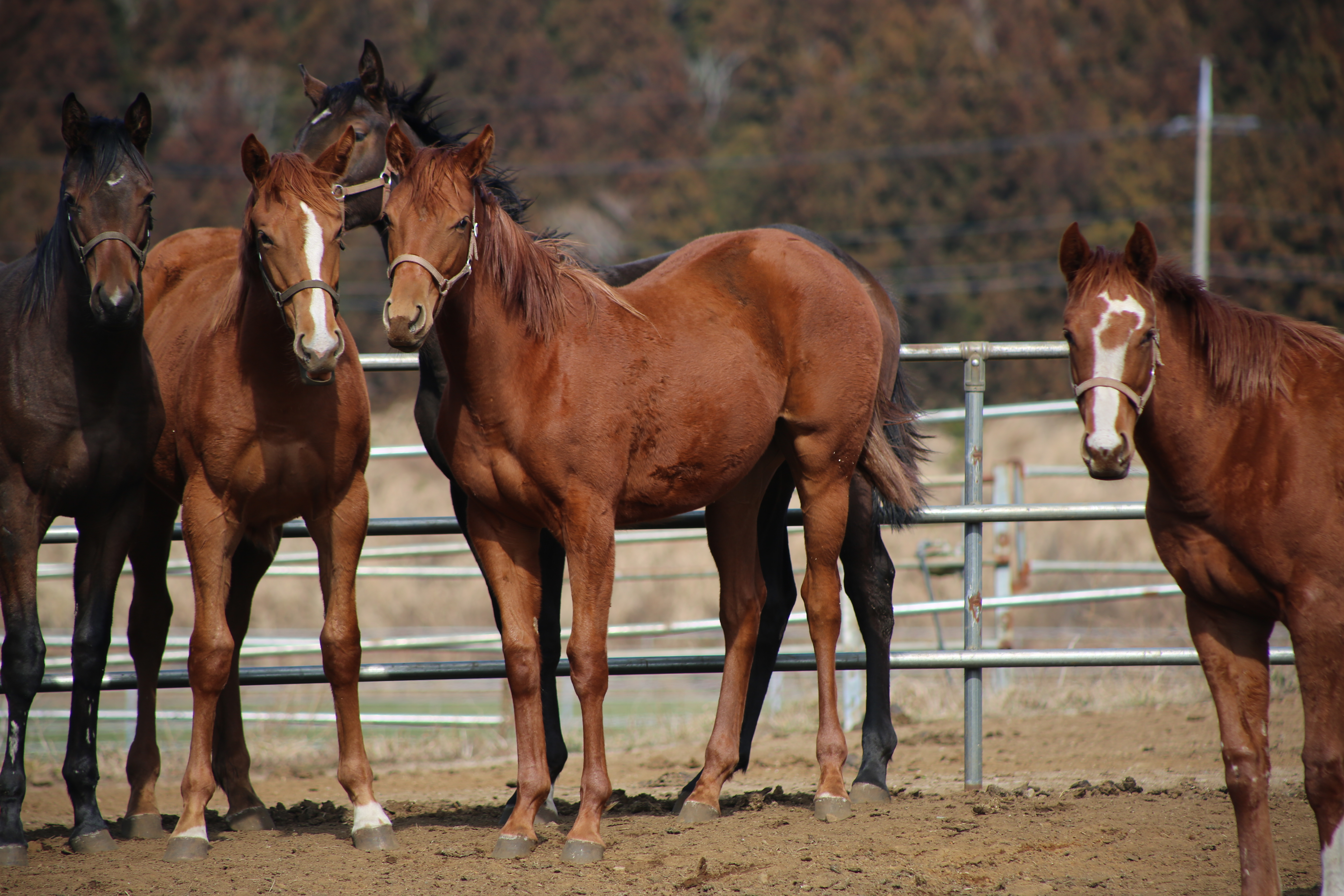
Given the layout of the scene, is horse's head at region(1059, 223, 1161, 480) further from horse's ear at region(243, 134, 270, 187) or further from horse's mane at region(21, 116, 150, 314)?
horse's mane at region(21, 116, 150, 314)

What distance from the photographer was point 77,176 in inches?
153

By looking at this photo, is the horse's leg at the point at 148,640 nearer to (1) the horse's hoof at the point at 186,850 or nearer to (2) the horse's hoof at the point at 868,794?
(1) the horse's hoof at the point at 186,850

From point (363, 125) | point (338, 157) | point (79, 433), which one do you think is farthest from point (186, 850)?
point (363, 125)

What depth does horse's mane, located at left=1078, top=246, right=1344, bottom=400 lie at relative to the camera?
335 cm

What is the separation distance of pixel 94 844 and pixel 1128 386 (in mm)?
3527

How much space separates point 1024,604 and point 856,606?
2276 millimetres

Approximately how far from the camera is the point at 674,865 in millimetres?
3598

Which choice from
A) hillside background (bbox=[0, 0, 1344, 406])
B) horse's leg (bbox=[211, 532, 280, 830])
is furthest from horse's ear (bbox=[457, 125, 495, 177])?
hillside background (bbox=[0, 0, 1344, 406])

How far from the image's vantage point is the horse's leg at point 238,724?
4.36 m

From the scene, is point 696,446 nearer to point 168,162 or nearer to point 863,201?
point 863,201

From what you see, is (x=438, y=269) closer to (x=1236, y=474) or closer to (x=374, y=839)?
(x=374, y=839)

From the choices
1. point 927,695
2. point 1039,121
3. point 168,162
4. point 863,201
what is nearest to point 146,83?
point 168,162

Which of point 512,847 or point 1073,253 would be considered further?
point 512,847

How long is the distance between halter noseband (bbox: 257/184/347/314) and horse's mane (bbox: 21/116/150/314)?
1.62 feet
